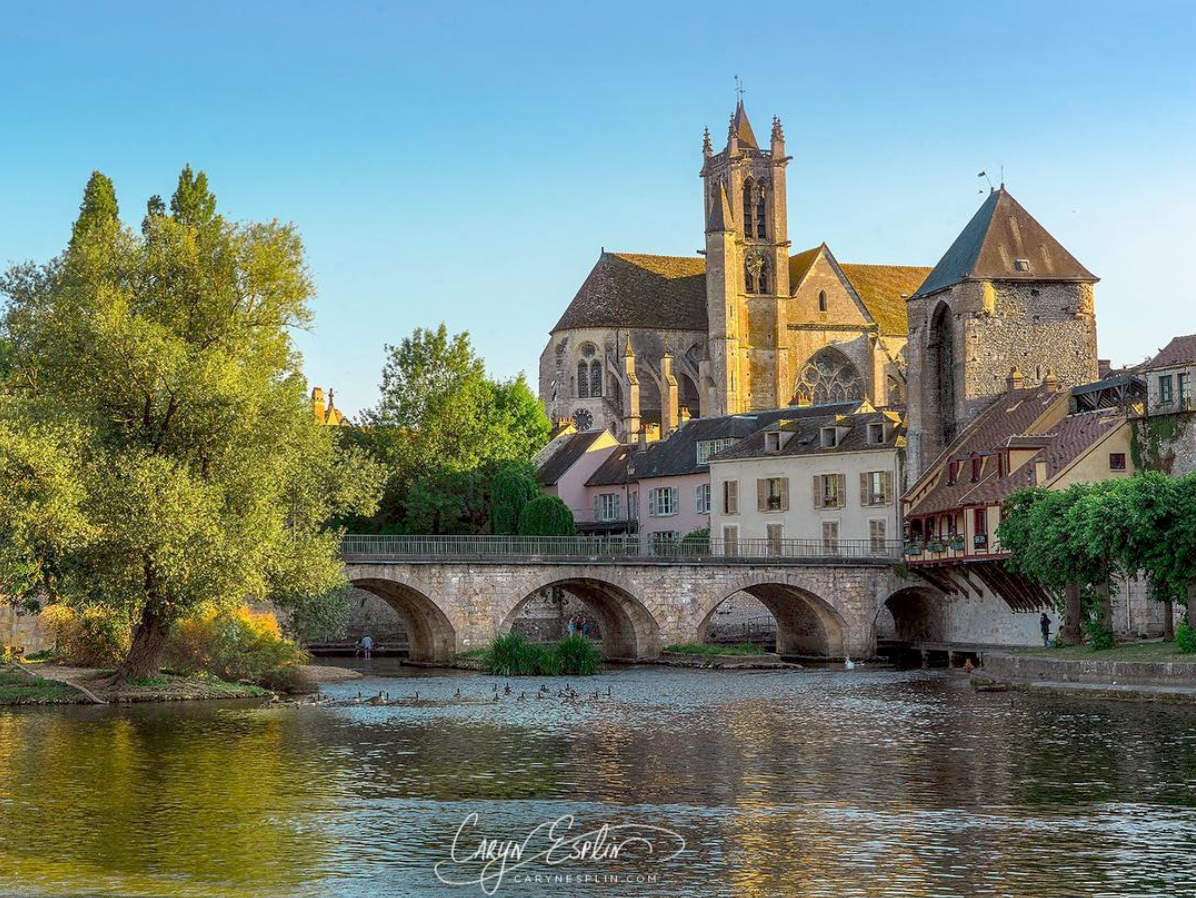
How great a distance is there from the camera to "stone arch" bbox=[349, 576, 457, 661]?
58719mm

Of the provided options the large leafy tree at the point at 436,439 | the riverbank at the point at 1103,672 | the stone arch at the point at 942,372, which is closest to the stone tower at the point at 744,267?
the large leafy tree at the point at 436,439

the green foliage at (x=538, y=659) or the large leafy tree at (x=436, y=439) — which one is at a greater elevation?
the large leafy tree at (x=436, y=439)

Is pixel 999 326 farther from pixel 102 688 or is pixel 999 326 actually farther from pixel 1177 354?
pixel 102 688

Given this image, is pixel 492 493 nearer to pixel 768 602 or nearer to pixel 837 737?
pixel 768 602

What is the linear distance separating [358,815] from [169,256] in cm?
2239

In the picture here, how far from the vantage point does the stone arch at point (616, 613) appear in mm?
60125

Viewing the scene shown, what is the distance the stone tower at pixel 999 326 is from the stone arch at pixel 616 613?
39.6ft

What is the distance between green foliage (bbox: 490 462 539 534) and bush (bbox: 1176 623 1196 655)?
123ft

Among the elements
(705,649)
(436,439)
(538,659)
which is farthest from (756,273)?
(538,659)

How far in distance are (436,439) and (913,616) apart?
2354 centimetres

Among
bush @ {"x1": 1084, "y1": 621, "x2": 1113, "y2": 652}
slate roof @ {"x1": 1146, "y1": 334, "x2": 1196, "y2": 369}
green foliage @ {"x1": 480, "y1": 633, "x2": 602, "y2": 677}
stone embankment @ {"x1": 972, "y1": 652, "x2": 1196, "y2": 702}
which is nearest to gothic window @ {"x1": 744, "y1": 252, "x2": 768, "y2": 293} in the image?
slate roof @ {"x1": 1146, "y1": 334, "x2": 1196, "y2": 369}

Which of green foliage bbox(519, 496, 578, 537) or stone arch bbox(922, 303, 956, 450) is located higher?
stone arch bbox(922, 303, 956, 450)

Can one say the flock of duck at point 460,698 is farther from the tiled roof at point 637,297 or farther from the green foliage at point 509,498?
the tiled roof at point 637,297

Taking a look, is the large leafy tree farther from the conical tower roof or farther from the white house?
the conical tower roof
